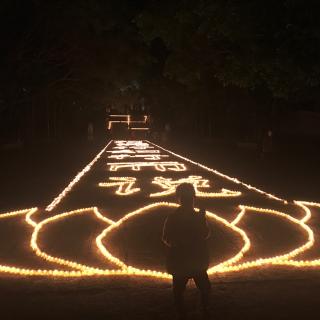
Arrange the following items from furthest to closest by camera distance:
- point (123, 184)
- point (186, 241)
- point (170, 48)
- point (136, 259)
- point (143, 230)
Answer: point (170, 48) → point (123, 184) → point (143, 230) → point (136, 259) → point (186, 241)

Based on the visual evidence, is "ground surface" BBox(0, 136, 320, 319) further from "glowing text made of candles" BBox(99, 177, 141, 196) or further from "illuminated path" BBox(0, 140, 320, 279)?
"glowing text made of candles" BBox(99, 177, 141, 196)

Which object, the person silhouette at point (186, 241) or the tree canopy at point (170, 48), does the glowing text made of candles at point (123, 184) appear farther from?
the person silhouette at point (186, 241)

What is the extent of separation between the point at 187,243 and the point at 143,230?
221 inches

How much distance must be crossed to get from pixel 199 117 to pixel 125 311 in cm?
6161

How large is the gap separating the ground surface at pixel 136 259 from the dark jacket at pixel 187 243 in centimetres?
76

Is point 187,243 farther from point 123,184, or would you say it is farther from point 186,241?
point 123,184

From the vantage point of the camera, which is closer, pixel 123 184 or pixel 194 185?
pixel 194 185

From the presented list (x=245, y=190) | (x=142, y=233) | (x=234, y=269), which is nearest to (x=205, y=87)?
(x=245, y=190)

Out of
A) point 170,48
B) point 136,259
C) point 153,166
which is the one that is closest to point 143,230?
point 136,259

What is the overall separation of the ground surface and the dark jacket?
2.49 feet

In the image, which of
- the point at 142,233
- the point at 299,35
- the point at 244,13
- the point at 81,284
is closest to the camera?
the point at 81,284

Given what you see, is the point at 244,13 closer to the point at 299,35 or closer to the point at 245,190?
the point at 299,35

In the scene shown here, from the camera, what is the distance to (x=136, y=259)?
32.1 feet

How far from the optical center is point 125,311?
7.26m
